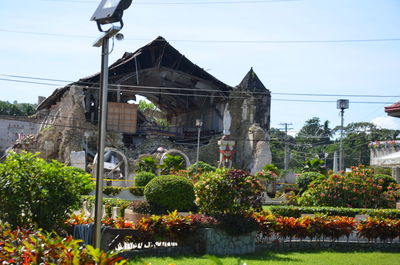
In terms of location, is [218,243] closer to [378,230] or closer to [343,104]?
[378,230]

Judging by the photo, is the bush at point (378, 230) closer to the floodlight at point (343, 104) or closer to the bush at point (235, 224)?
the bush at point (235, 224)

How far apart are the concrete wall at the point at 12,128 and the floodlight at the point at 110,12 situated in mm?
48853

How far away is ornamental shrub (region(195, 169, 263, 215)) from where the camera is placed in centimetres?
1138

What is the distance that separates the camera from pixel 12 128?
5331 centimetres

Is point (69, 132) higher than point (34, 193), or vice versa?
point (69, 132)

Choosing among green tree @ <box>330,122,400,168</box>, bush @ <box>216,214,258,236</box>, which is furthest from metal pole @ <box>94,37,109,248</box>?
green tree @ <box>330,122,400,168</box>

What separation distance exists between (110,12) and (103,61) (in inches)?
27.2

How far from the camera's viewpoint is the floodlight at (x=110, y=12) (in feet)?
20.1

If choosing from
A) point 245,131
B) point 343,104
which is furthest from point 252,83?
point 343,104

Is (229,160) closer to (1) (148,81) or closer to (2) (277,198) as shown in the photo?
(2) (277,198)

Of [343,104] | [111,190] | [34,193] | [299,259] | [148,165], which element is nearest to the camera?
[34,193]

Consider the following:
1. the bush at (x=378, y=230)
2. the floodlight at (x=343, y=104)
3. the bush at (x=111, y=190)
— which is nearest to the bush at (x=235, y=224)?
the bush at (x=378, y=230)

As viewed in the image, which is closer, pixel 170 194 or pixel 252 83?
pixel 170 194

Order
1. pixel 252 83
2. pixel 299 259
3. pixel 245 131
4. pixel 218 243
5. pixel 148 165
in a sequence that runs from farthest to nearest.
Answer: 1. pixel 252 83
2. pixel 245 131
3. pixel 148 165
4. pixel 218 243
5. pixel 299 259
